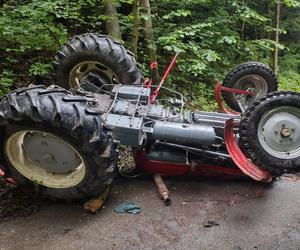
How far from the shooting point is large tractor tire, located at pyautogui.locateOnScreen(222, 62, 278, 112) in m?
5.21

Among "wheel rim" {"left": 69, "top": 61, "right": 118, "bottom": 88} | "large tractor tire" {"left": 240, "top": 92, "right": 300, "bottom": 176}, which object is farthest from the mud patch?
"large tractor tire" {"left": 240, "top": 92, "right": 300, "bottom": 176}

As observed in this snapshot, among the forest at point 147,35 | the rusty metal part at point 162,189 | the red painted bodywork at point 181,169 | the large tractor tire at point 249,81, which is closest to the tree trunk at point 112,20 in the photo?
the forest at point 147,35

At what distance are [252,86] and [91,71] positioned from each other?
233cm

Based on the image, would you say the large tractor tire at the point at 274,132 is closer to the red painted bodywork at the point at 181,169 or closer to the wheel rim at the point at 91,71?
the red painted bodywork at the point at 181,169

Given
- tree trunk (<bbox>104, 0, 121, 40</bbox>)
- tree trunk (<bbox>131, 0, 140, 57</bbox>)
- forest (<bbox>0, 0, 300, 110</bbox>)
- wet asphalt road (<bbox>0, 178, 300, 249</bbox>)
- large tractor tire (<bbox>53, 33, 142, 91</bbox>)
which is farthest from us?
tree trunk (<bbox>104, 0, 121, 40</bbox>)

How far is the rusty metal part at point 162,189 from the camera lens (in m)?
3.73

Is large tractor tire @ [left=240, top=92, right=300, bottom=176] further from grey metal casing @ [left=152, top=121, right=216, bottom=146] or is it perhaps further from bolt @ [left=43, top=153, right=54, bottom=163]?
bolt @ [left=43, top=153, right=54, bottom=163]

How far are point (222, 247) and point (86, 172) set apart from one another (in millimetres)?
1360

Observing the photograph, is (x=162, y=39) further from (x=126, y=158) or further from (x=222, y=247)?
(x=222, y=247)

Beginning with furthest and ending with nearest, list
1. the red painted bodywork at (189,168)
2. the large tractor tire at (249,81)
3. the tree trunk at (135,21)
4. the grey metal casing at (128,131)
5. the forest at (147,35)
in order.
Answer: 1. the tree trunk at (135,21)
2. the forest at (147,35)
3. the large tractor tire at (249,81)
4. the red painted bodywork at (189,168)
5. the grey metal casing at (128,131)

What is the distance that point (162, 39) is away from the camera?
640 centimetres

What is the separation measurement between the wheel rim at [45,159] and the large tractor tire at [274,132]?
5.32 ft

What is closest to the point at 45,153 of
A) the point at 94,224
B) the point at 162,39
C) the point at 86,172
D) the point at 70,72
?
the point at 86,172

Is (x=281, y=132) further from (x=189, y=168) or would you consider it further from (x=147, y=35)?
(x=147, y=35)
